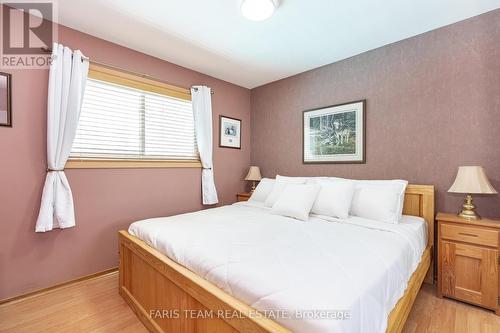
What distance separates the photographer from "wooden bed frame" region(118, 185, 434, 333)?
1.00m

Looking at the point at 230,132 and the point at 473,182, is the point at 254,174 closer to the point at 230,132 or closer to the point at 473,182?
the point at 230,132

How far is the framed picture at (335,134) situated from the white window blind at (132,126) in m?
1.62

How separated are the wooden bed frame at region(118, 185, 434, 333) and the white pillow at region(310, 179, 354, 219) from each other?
0.69m

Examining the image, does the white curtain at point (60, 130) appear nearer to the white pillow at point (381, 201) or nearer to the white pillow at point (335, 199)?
the white pillow at point (335, 199)

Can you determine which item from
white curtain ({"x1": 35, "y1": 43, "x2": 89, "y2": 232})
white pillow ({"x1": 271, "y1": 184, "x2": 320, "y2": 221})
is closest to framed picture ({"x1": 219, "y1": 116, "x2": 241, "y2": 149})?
white pillow ({"x1": 271, "y1": 184, "x2": 320, "y2": 221})

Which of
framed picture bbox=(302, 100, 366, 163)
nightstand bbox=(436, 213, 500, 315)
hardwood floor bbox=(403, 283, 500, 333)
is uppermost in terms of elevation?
framed picture bbox=(302, 100, 366, 163)

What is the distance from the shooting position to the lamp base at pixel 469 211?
193 centimetres

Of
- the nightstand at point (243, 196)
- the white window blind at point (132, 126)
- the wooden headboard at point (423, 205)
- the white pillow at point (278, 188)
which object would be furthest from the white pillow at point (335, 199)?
the white window blind at point (132, 126)

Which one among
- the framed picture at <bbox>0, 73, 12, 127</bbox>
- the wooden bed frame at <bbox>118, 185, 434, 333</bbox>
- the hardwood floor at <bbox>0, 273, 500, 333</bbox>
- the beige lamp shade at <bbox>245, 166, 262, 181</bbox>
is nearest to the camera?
the wooden bed frame at <bbox>118, 185, 434, 333</bbox>

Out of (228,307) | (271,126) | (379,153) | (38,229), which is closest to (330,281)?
(228,307)

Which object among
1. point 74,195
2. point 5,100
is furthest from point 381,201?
point 5,100

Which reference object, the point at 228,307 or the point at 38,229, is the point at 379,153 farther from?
the point at 38,229

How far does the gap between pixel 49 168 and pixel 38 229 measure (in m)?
0.52

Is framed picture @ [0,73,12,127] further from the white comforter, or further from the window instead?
the white comforter
